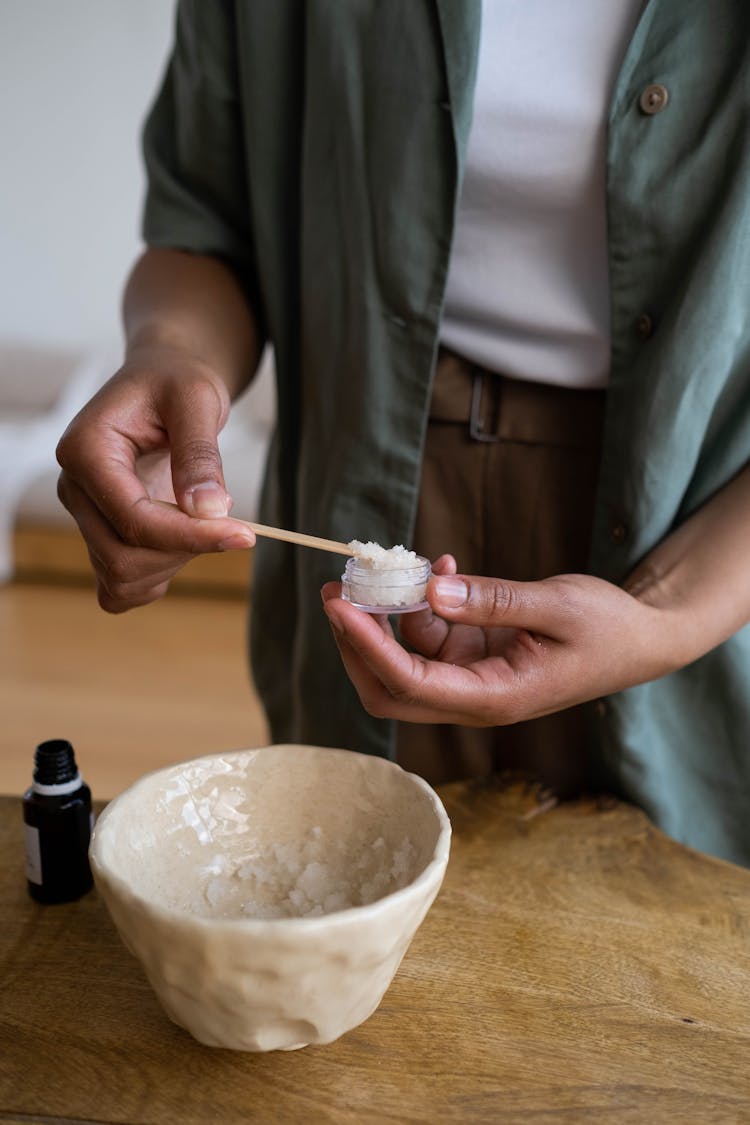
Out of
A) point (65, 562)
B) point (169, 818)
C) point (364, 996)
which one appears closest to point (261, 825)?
point (169, 818)

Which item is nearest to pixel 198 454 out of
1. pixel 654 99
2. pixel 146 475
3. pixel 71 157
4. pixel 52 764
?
pixel 146 475

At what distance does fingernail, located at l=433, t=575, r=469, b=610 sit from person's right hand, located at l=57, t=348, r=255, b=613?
0.15 metres

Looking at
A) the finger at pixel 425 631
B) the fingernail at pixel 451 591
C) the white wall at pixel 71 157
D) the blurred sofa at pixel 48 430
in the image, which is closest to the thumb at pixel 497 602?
the fingernail at pixel 451 591

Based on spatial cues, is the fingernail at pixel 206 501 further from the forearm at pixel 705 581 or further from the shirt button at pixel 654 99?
the shirt button at pixel 654 99

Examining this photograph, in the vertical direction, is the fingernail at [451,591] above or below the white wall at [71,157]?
above

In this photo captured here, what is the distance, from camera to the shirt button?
0.91 meters

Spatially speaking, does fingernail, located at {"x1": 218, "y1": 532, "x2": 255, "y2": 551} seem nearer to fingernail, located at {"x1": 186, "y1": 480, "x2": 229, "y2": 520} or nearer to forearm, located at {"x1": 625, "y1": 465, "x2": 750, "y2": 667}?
fingernail, located at {"x1": 186, "y1": 480, "x2": 229, "y2": 520}

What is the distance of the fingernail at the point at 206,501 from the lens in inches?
31.1

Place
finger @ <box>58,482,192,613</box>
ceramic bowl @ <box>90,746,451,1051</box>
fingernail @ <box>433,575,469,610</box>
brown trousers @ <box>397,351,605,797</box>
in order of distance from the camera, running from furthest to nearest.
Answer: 1. brown trousers @ <box>397,351,605,797</box>
2. finger @ <box>58,482,192,613</box>
3. fingernail @ <box>433,575,469,610</box>
4. ceramic bowl @ <box>90,746,451,1051</box>

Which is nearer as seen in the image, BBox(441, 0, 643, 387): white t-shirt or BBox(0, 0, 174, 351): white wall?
BBox(441, 0, 643, 387): white t-shirt

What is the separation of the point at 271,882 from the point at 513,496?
507 millimetres

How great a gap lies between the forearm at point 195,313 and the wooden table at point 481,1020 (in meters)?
0.54

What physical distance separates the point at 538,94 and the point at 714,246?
0.74ft

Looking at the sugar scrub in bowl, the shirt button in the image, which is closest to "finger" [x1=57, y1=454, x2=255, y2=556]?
the sugar scrub in bowl
